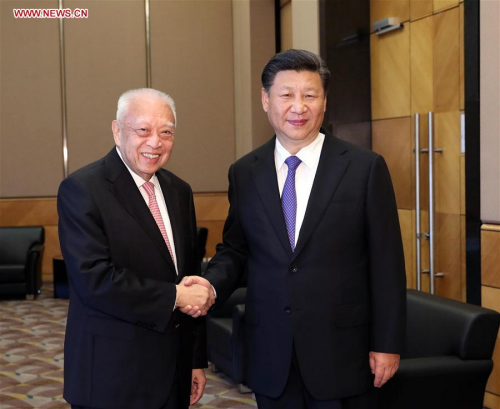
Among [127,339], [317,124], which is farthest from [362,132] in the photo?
[127,339]

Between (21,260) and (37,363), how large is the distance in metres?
3.71

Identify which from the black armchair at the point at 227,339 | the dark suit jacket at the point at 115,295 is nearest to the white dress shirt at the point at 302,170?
the dark suit jacket at the point at 115,295

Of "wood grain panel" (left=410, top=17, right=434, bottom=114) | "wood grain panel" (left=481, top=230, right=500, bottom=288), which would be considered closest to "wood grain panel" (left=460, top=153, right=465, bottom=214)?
"wood grain panel" (left=410, top=17, right=434, bottom=114)

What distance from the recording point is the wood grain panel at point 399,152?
633 centimetres

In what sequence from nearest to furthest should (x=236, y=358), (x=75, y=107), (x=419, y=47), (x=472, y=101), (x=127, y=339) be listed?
(x=127, y=339), (x=472, y=101), (x=236, y=358), (x=419, y=47), (x=75, y=107)

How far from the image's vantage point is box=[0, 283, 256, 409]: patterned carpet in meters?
5.25

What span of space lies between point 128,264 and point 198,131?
9113 mm

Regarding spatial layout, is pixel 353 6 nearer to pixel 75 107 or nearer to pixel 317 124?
pixel 317 124

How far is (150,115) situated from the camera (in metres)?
2.56

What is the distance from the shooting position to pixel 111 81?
11.0 m

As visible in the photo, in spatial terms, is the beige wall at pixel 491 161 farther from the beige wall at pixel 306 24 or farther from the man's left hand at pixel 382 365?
the beige wall at pixel 306 24

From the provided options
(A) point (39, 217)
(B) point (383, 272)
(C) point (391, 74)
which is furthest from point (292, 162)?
(A) point (39, 217)

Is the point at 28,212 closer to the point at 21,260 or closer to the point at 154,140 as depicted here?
the point at 21,260

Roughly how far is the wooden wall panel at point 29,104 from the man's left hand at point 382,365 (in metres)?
9.19
